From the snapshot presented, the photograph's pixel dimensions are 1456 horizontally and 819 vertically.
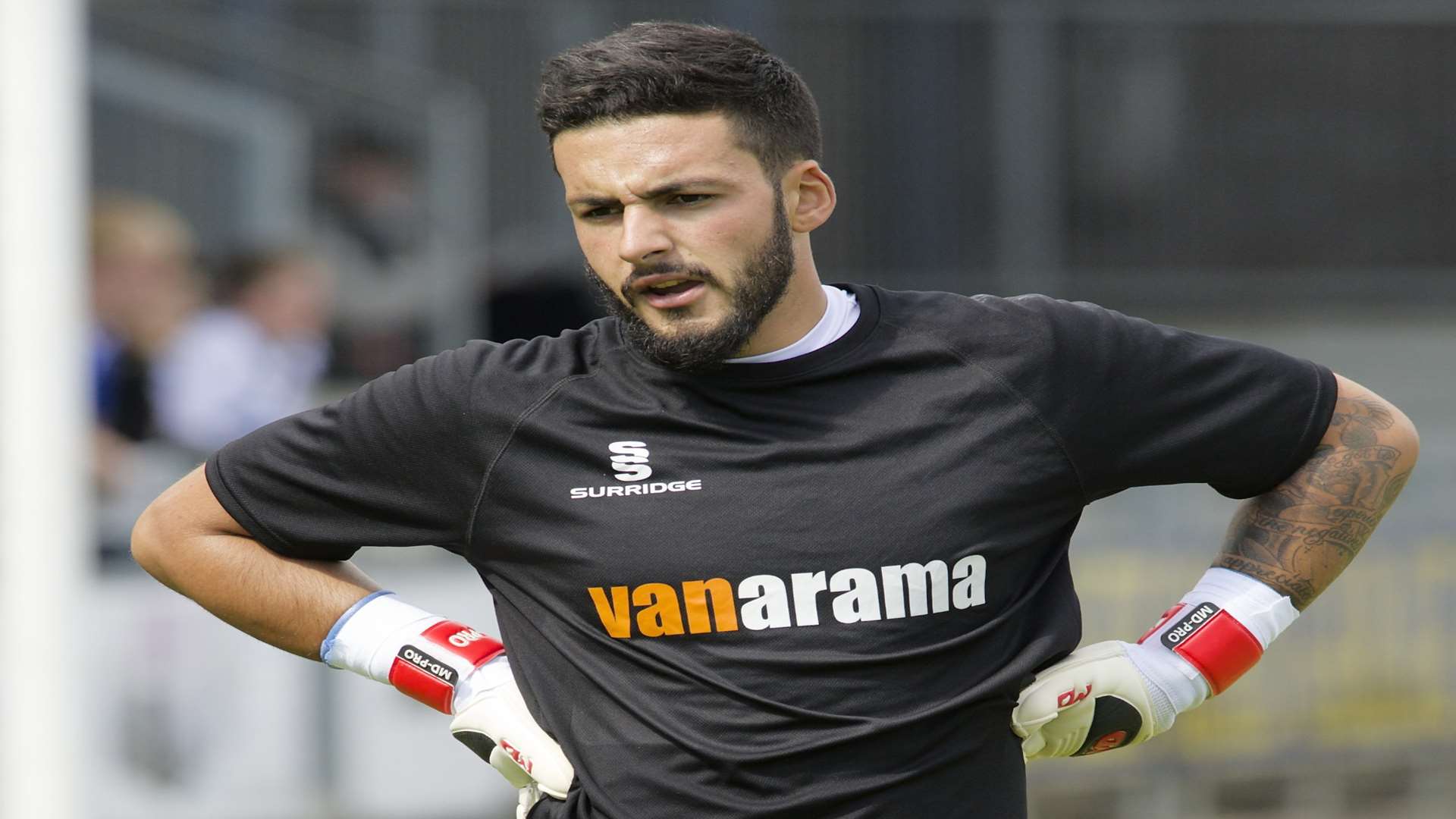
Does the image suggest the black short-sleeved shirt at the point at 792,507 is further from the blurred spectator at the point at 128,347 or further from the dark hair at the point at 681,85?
the blurred spectator at the point at 128,347

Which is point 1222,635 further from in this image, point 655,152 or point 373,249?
point 373,249

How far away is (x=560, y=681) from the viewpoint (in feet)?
10.5

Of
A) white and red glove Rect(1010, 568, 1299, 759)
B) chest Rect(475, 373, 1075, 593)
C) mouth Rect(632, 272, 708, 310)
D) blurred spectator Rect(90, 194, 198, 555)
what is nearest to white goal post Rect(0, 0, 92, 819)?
blurred spectator Rect(90, 194, 198, 555)

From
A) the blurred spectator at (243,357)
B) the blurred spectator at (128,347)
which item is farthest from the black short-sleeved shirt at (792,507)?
the blurred spectator at (243,357)

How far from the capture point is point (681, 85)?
3.01 m

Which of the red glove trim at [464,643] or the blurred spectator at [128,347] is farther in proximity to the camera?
the blurred spectator at [128,347]

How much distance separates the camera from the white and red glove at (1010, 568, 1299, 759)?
3223 millimetres

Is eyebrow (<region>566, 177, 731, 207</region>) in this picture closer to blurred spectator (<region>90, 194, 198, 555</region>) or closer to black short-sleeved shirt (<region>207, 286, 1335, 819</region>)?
black short-sleeved shirt (<region>207, 286, 1335, 819</region>)

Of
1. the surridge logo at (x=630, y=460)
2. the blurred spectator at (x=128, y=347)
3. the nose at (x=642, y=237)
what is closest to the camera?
the nose at (x=642, y=237)

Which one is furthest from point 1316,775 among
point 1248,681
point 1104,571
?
point 1104,571

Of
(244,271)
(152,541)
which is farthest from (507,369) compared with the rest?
(244,271)

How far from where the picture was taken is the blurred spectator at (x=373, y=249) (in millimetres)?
8922

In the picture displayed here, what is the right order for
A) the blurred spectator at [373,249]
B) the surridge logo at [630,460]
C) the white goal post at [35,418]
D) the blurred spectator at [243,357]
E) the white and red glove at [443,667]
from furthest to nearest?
1. the blurred spectator at [373,249]
2. the blurred spectator at [243,357]
3. the white goal post at [35,418]
4. the white and red glove at [443,667]
5. the surridge logo at [630,460]

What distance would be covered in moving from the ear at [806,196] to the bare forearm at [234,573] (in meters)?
1.03
